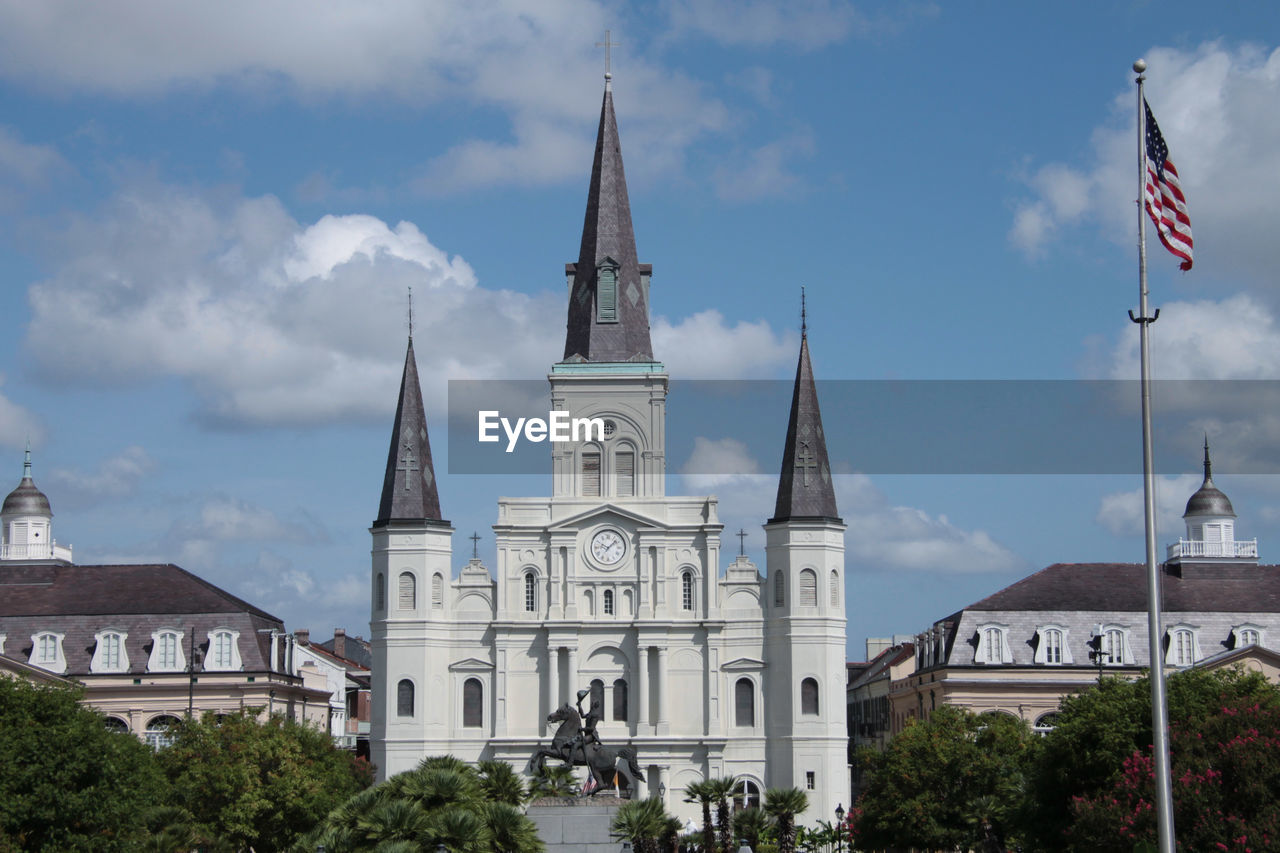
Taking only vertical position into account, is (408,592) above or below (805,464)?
below

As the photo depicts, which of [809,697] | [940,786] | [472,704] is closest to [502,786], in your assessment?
[940,786]

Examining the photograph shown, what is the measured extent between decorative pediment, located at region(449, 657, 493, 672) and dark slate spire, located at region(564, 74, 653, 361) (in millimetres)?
15407

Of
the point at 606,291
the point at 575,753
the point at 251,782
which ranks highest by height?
the point at 606,291

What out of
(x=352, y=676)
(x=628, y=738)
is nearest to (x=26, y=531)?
(x=352, y=676)

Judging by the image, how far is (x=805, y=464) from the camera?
8675 cm

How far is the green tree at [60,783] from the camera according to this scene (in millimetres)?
43594

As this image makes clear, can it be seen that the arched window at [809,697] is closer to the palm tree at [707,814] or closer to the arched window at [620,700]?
the arched window at [620,700]

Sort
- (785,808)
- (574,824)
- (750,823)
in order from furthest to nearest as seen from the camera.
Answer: (750,823) → (785,808) → (574,824)

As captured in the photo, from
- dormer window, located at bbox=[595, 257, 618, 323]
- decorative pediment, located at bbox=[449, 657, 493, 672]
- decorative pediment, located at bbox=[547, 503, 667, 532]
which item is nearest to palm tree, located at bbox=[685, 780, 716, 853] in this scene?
decorative pediment, located at bbox=[547, 503, 667, 532]

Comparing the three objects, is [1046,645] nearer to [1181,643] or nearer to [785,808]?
[1181,643]

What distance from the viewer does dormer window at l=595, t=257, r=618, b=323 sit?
92.1 m

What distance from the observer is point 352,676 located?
118 metres

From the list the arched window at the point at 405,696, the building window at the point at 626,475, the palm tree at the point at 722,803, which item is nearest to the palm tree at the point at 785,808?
the palm tree at the point at 722,803

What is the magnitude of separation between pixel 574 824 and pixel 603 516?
144 ft
